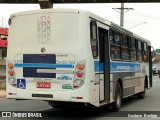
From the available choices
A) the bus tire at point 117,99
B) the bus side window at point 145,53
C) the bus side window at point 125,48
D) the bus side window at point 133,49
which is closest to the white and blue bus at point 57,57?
the bus tire at point 117,99

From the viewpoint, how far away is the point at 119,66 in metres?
14.5

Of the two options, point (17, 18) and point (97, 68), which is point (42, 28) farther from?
point (97, 68)

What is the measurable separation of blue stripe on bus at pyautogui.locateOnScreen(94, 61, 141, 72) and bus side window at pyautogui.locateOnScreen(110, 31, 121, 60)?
0.80 ft

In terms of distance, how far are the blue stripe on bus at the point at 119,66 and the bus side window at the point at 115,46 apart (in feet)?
0.80

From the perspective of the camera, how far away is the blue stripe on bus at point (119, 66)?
12009 mm

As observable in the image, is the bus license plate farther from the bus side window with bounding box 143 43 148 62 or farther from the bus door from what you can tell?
the bus side window with bounding box 143 43 148 62

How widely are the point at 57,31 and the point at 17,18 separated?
55.4 inches

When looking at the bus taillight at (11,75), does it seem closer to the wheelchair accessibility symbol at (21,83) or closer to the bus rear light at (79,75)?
the wheelchair accessibility symbol at (21,83)

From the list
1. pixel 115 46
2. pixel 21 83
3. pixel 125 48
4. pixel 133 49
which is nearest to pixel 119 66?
pixel 115 46

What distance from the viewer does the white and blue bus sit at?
1118cm

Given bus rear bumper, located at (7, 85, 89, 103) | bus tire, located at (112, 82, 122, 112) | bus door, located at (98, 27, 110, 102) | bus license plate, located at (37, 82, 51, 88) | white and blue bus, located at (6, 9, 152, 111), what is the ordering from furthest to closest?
bus tire, located at (112, 82, 122, 112), bus door, located at (98, 27, 110, 102), bus license plate, located at (37, 82, 51, 88), white and blue bus, located at (6, 9, 152, 111), bus rear bumper, located at (7, 85, 89, 103)

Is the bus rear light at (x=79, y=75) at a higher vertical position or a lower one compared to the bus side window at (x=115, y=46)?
lower

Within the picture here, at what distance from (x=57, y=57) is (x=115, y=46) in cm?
322

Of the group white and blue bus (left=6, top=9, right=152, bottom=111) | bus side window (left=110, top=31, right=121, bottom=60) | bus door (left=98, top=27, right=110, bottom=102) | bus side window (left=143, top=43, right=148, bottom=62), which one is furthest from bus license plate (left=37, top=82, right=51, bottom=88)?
bus side window (left=143, top=43, right=148, bottom=62)
